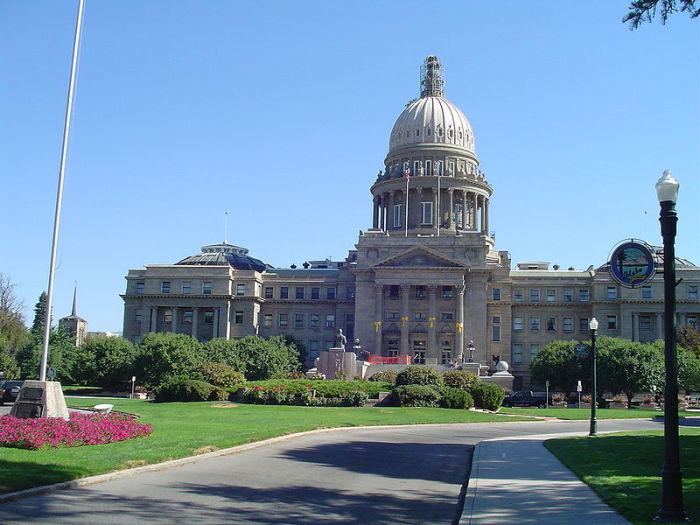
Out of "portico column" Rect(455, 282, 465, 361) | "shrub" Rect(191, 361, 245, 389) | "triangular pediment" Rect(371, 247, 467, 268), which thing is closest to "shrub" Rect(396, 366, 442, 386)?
"shrub" Rect(191, 361, 245, 389)

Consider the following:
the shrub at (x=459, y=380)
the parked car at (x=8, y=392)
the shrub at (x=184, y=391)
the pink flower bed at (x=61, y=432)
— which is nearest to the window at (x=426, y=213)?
the shrub at (x=459, y=380)

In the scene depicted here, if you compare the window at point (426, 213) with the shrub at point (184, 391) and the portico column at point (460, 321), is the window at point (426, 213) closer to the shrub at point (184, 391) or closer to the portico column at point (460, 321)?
the portico column at point (460, 321)

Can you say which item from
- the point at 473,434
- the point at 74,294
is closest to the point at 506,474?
the point at 473,434

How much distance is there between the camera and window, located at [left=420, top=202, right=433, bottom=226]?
11781 centimetres

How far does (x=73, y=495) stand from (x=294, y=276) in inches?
3825

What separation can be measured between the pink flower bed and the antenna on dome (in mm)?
107377

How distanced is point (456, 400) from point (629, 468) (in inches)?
1347

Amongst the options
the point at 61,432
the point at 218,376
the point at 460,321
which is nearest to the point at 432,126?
the point at 460,321

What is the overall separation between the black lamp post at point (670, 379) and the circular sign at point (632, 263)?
6091 mm

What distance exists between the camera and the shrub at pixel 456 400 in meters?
56.8

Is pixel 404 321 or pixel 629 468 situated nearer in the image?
pixel 629 468

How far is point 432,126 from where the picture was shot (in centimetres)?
12194

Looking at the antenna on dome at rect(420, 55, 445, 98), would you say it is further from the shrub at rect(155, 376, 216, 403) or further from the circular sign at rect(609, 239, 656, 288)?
the circular sign at rect(609, 239, 656, 288)

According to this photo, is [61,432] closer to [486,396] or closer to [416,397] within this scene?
[416,397]
